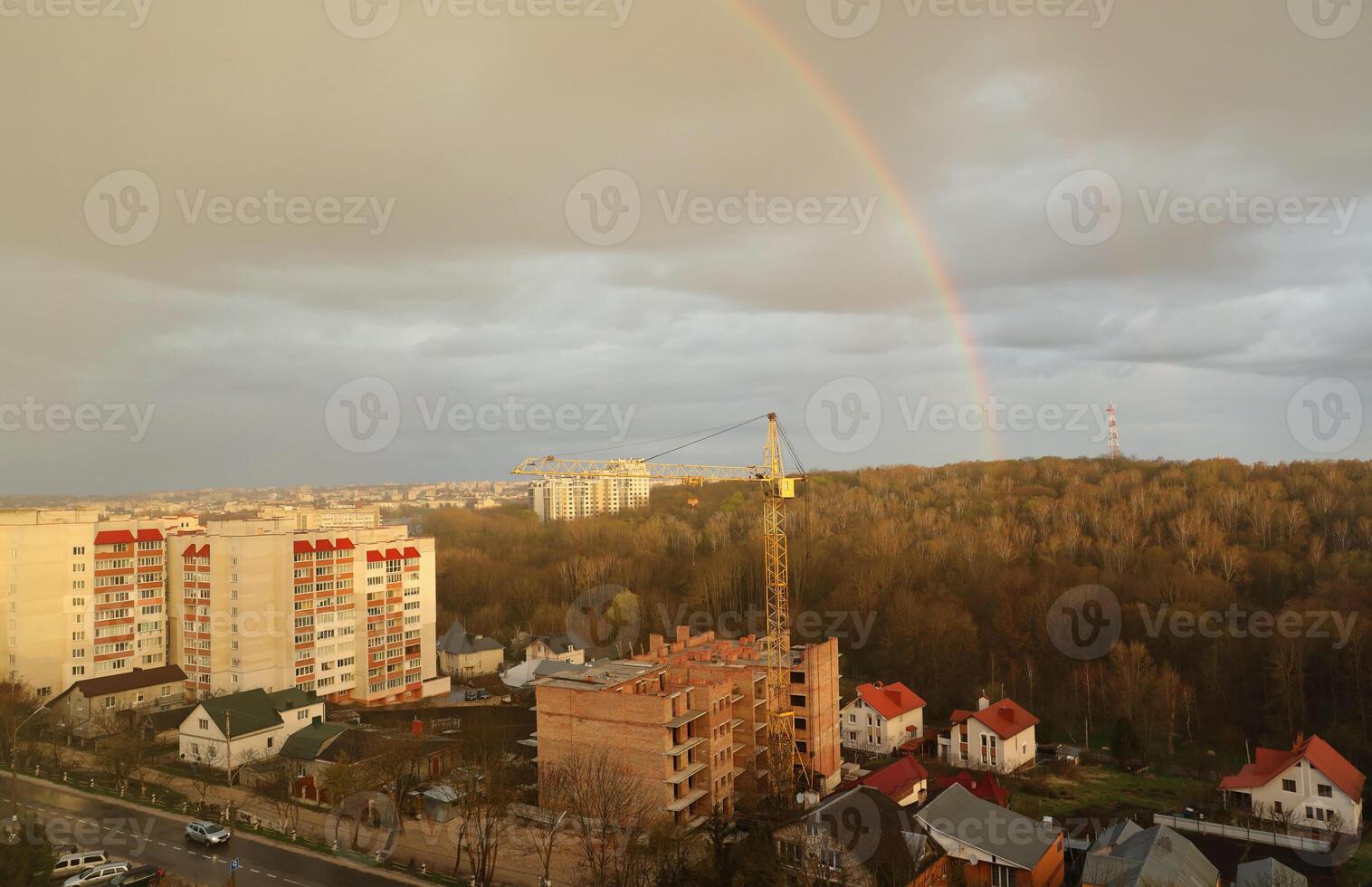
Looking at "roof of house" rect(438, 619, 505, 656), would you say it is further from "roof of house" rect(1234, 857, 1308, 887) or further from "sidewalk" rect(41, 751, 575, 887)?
"roof of house" rect(1234, 857, 1308, 887)

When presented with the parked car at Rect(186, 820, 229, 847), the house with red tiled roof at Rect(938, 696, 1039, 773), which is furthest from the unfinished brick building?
the parked car at Rect(186, 820, 229, 847)

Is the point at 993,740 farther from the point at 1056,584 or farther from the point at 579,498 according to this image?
the point at 579,498

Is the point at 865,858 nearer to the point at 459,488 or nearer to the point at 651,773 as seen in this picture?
the point at 651,773

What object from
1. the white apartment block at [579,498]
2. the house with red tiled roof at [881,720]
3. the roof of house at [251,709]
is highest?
the white apartment block at [579,498]

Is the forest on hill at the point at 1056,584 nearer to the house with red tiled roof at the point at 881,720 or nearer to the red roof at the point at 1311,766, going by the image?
the house with red tiled roof at the point at 881,720

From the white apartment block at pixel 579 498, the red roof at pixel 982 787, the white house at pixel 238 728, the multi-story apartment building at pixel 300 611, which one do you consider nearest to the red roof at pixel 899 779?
the red roof at pixel 982 787
